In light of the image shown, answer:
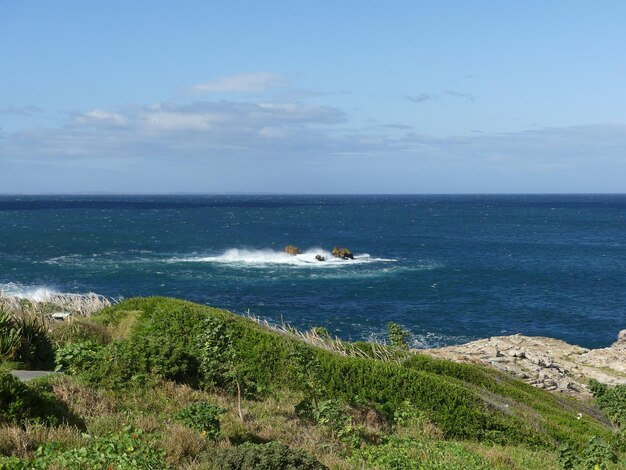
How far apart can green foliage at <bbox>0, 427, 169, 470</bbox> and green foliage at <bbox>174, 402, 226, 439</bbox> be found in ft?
4.43

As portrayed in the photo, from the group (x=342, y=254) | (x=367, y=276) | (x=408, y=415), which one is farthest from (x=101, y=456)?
(x=342, y=254)

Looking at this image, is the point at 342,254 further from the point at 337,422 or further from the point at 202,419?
the point at 202,419

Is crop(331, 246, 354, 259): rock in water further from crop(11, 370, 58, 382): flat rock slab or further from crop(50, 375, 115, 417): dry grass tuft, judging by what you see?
crop(50, 375, 115, 417): dry grass tuft

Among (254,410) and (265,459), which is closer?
(265,459)

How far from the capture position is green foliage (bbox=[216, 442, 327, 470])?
8.00m

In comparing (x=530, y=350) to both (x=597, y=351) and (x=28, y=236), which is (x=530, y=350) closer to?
(x=597, y=351)

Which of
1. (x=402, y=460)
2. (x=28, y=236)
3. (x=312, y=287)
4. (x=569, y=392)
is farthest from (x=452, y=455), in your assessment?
(x=28, y=236)

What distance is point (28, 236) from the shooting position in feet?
316

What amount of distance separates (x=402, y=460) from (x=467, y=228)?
117699mm

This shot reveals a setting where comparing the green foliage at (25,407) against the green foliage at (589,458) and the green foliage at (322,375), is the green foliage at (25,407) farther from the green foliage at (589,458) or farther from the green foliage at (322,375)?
the green foliage at (589,458)

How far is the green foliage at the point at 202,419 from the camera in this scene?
404 inches

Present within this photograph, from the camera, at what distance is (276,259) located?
75500mm

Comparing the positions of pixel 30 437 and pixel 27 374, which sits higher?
pixel 30 437

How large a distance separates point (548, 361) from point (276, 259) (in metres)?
46.9
